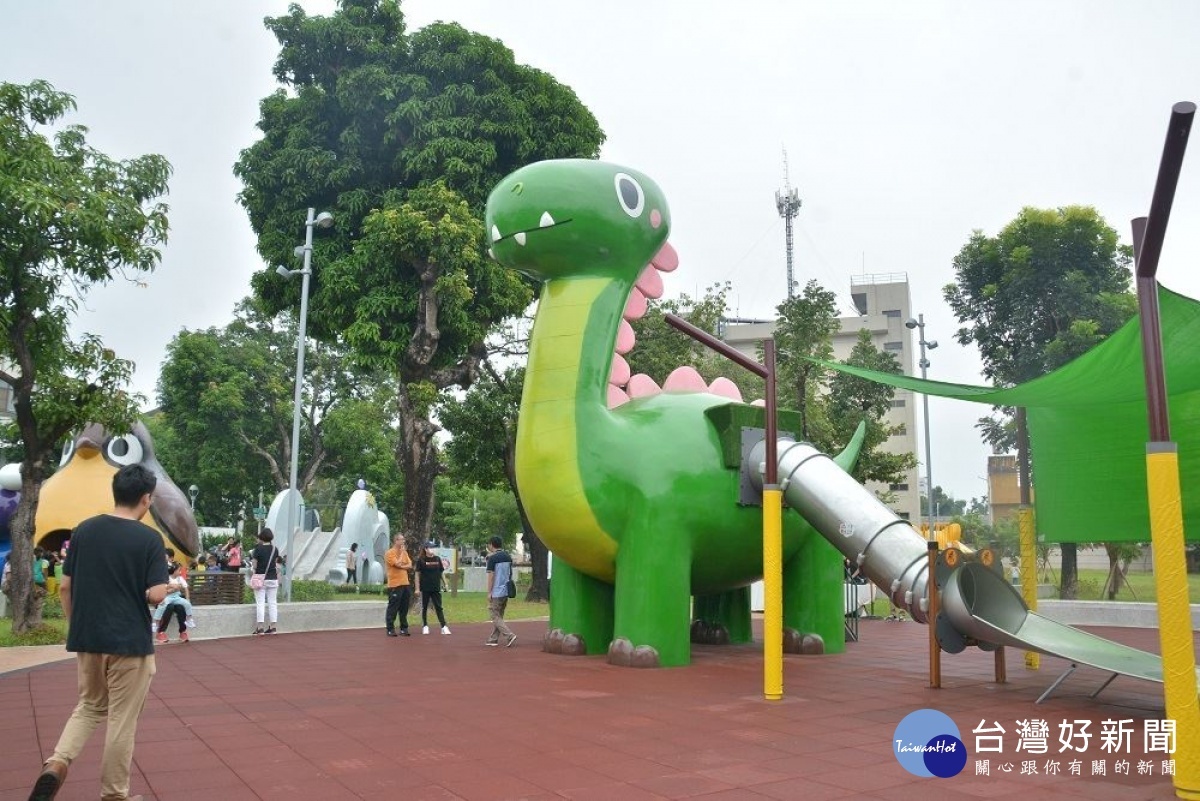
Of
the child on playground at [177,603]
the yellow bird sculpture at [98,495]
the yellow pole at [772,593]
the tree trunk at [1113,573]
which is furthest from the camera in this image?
the tree trunk at [1113,573]

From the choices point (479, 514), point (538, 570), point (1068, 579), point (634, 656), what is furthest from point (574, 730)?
point (479, 514)

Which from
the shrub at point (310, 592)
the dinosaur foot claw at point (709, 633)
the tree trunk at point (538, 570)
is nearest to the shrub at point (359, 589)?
the shrub at point (310, 592)

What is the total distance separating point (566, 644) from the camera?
11.5 meters

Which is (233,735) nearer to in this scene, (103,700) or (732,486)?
(103,700)

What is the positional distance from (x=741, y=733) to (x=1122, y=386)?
16.6 feet

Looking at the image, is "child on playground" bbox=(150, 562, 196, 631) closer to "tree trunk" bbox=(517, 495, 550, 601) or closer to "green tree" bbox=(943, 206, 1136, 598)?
"tree trunk" bbox=(517, 495, 550, 601)

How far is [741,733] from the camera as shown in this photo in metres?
6.91

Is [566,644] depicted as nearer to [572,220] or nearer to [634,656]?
[634,656]

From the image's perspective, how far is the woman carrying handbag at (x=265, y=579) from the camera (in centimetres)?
1430

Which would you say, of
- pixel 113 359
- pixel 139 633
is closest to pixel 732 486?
pixel 139 633

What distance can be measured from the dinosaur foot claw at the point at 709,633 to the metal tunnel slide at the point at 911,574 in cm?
335

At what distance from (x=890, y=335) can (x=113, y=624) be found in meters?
68.0

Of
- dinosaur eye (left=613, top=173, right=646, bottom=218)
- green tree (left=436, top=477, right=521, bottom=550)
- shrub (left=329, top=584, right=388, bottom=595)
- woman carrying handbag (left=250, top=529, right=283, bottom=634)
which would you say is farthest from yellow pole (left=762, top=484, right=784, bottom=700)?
green tree (left=436, top=477, right=521, bottom=550)

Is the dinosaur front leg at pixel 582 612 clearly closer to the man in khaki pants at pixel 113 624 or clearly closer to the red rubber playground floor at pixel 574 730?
the red rubber playground floor at pixel 574 730
